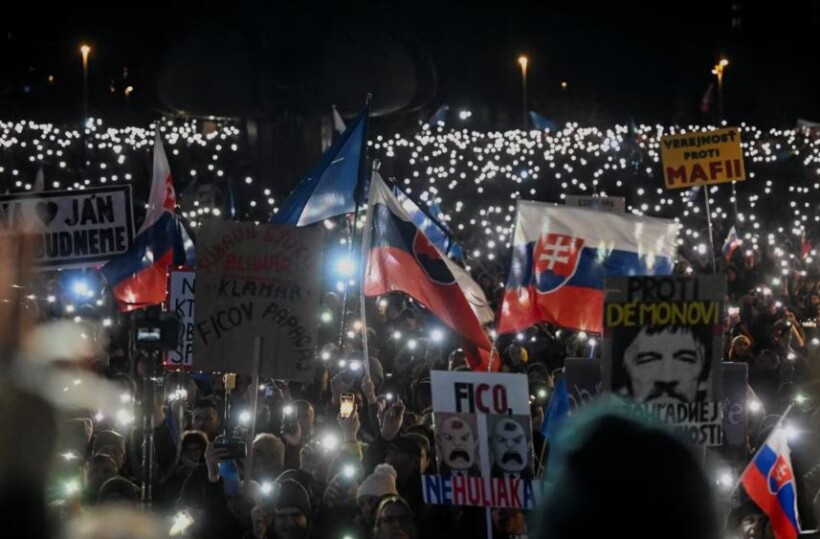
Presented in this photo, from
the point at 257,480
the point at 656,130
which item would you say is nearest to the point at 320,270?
the point at 257,480

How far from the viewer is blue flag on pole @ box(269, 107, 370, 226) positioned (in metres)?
12.5

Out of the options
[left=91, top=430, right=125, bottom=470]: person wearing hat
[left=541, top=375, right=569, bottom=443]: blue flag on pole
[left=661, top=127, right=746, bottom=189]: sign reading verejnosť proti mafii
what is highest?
[left=661, top=127, right=746, bottom=189]: sign reading verejnosť proti mafii

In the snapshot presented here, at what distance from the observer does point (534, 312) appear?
34.9ft

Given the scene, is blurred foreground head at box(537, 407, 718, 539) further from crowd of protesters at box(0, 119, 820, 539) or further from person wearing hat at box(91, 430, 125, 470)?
person wearing hat at box(91, 430, 125, 470)

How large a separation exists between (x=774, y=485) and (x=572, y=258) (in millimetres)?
3979

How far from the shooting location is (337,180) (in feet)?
41.5

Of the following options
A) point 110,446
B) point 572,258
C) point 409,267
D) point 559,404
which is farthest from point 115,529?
point 409,267

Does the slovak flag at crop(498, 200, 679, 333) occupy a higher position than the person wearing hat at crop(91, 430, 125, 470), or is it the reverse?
the slovak flag at crop(498, 200, 679, 333)

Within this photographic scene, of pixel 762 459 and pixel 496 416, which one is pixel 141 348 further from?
pixel 762 459

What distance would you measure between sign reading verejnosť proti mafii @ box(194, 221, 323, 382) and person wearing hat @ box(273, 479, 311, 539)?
3.63 feet

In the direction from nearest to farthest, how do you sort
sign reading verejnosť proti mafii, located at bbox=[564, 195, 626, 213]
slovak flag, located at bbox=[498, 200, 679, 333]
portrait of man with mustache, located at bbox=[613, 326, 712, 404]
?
1. portrait of man with mustache, located at bbox=[613, 326, 712, 404]
2. slovak flag, located at bbox=[498, 200, 679, 333]
3. sign reading verejnosť proti mafii, located at bbox=[564, 195, 626, 213]

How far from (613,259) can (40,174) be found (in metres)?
5.25

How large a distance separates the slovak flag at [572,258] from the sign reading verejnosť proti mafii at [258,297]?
2.30 meters

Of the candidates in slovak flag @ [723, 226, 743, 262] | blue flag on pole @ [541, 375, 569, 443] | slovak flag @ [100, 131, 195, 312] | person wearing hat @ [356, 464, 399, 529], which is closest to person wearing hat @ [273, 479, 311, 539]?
person wearing hat @ [356, 464, 399, 529]
